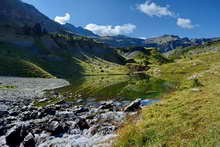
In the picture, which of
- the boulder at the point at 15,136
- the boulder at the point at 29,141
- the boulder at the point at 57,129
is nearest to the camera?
the boulder at the point at 29,141

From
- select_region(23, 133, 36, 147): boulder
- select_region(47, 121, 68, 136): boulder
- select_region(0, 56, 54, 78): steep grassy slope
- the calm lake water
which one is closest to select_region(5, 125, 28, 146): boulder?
select_region(23, 133, 36, 147): boulder

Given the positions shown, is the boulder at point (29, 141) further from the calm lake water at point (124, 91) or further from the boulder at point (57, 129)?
the calm lake water at point (124, 91)

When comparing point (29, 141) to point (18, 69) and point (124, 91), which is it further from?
point (18, 69)

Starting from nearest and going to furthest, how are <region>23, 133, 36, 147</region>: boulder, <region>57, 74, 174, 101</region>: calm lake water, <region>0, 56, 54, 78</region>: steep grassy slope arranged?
1. <region>23, 133, 36, 147</region>: boulder
2. <region>57, 74, 174, 101</region>: calm lake water
3. <region>0, 56, 54, 78</region>: steep grassy slope

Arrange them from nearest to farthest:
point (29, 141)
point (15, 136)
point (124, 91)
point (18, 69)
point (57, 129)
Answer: point (29, 141), point (15, 136), point (57, 129), point (124, 91), point (18, 69)

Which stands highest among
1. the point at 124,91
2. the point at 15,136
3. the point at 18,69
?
the point at 124,91

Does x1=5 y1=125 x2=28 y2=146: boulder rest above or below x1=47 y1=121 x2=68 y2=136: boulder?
below

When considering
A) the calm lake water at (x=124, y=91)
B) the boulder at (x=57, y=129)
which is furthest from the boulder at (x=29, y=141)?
the calm lake water at (x=124, y=91)

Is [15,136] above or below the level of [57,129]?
below

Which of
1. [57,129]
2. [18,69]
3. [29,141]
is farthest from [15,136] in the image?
[18,69]

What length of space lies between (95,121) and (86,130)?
2.66m

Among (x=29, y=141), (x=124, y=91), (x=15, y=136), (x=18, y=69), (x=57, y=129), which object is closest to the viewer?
(x=29, y=141)

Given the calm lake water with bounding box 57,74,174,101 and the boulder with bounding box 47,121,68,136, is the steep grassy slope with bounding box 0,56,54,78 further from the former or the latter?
the boulder with bounding box 47,121,68,136

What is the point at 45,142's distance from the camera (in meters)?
22.0
